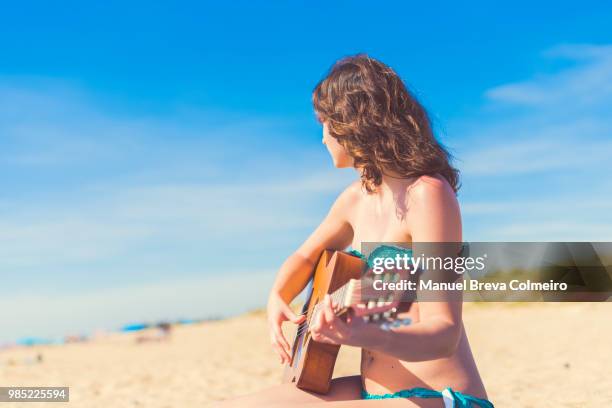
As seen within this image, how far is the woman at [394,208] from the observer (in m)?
2.64

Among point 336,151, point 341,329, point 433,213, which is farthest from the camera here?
point 336,151

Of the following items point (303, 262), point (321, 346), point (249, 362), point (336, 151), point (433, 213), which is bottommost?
point (249, 362)

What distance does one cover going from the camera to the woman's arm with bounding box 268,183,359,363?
3402 millimetres

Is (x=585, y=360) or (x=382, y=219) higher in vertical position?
(x=382, y=219)

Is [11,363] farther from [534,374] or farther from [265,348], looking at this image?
[534,374]

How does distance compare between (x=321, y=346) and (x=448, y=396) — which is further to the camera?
(x=321, y=346)

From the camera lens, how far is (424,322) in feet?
8.11

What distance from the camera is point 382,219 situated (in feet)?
9.87

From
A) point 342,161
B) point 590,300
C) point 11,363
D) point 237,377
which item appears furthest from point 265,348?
point 342,161

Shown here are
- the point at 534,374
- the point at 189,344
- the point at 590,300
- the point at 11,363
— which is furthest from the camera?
the point at 590,300

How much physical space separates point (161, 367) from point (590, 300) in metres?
13.2

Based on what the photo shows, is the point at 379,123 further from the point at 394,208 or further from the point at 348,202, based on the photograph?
the point at 348,202

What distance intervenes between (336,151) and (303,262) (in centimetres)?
72

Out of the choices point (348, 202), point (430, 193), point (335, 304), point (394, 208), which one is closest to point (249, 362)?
point (348, 202)
